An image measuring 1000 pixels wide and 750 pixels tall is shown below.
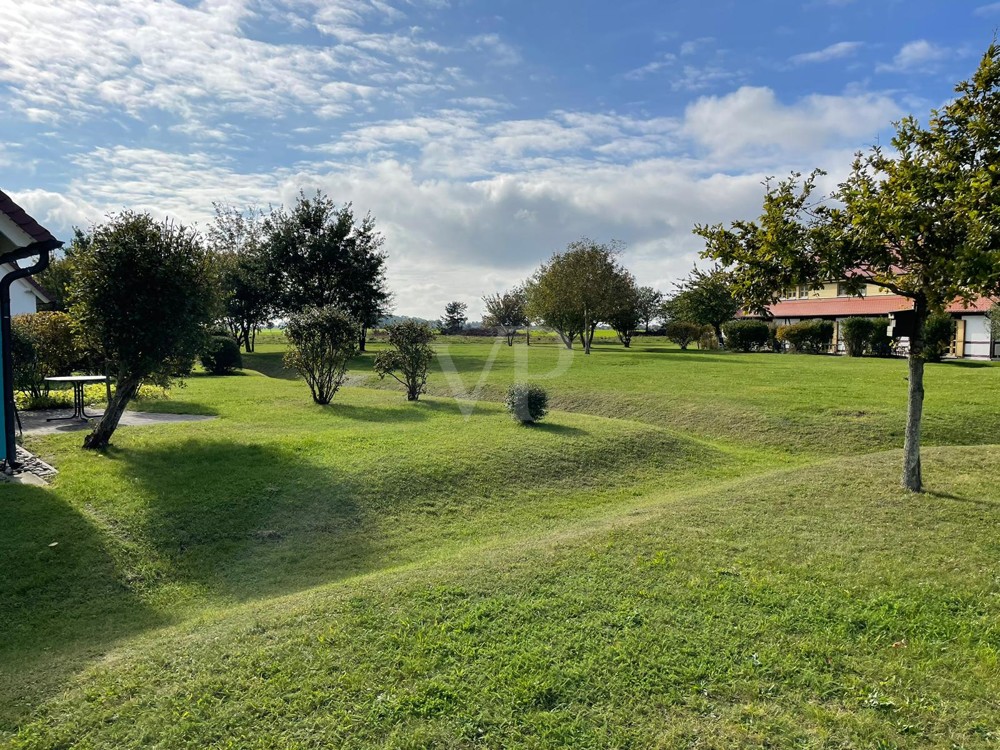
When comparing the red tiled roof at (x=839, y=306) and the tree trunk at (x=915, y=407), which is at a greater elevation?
the red tiled roof at (x=839, y=306)

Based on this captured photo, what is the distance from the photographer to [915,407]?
7.76 m

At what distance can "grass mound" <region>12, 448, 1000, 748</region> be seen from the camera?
3252 mm

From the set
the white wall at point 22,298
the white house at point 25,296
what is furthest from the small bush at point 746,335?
the white wall at point 22,298

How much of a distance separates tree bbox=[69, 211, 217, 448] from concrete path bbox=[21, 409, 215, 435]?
171 centimetres

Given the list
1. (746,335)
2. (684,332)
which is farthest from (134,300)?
(684,332)

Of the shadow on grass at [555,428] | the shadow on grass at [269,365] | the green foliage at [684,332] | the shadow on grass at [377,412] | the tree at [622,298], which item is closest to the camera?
the shadow on grass at [555,428]

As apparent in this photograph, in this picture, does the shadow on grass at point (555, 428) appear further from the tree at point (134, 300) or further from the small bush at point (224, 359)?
the small bush at point (224, 359)

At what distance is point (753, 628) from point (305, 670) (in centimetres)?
296

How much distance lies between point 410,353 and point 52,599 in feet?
38.8

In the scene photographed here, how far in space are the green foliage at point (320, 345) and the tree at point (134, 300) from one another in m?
5.61

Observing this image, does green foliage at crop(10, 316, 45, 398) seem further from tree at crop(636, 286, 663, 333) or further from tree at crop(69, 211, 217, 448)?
tree at crop(636, 286, 663, 333)

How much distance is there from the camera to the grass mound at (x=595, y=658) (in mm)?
3252

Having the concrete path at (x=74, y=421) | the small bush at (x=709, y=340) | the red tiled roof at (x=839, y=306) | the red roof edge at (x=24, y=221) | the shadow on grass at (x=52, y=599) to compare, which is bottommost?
the shadow on grass at (x=52, y=599)

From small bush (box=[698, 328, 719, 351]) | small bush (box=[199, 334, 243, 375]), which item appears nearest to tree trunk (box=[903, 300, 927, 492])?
small bush (box=[199, 334, 243, 375])
